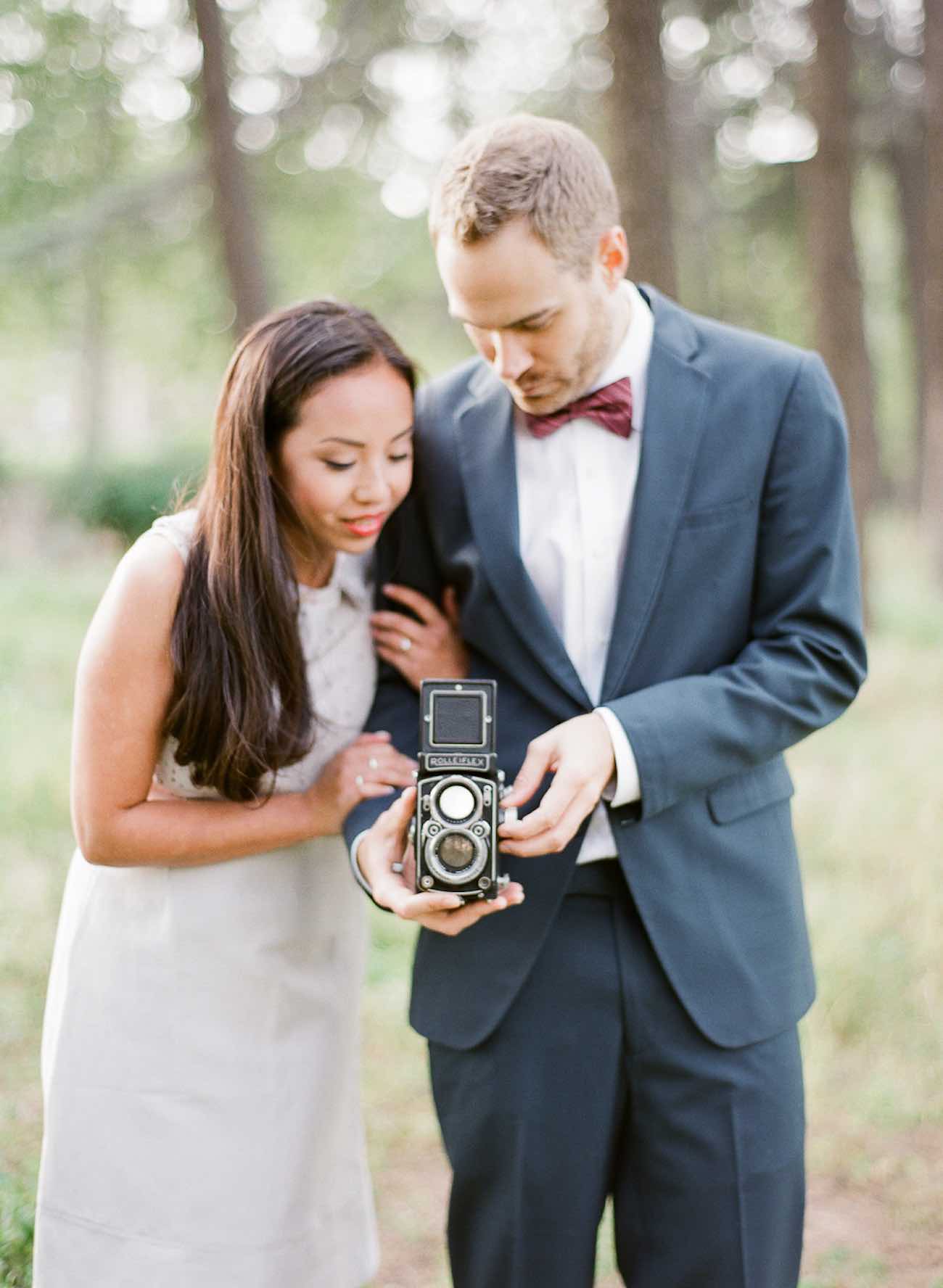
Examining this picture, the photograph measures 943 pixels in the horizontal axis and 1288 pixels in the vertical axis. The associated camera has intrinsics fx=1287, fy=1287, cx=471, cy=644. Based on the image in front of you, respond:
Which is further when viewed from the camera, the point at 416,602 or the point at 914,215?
the point at 914,215

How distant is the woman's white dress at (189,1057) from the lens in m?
2.58

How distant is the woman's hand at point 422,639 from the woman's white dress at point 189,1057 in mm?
112

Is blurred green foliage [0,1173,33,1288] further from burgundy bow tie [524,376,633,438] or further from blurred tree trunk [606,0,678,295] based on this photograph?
blurred tree trunk [606,0,678,295]

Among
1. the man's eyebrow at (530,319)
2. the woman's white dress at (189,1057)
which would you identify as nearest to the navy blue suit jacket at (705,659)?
the man's eyebrow at (530,319)

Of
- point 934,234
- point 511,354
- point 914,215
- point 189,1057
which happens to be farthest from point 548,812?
point 914,215

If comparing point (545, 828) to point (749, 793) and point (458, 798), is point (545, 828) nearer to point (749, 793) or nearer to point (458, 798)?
point (458, 798)

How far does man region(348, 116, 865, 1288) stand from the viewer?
7.62ft

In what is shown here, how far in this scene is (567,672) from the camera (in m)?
2.38

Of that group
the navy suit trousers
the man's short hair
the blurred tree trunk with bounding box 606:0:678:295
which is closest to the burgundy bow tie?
the man's short hair

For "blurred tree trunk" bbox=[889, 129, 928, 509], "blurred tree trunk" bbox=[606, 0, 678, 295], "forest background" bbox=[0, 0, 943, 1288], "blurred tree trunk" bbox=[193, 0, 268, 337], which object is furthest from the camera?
"blurred tree trunk" bbox=[889, 129, 928, 509]

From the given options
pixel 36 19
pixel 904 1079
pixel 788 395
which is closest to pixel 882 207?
pixel 36 19

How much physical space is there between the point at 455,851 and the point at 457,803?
0.08 meters

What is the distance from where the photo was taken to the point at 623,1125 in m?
2.51

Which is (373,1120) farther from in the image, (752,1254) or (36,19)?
(36,19)
